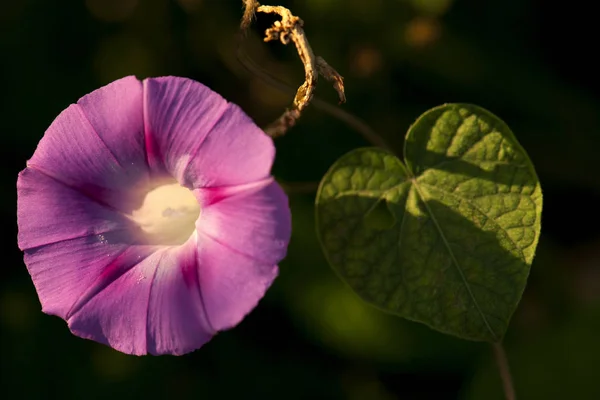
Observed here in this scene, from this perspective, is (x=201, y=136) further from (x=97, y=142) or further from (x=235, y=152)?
(x=97, y=142)

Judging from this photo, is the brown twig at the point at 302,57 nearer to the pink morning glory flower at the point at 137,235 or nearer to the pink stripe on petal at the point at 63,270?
the pink morning glory flower at the point at 137,235

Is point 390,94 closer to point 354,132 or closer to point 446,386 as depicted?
point 354,132

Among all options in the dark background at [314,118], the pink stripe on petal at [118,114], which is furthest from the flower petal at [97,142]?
the dark background at [314,118]

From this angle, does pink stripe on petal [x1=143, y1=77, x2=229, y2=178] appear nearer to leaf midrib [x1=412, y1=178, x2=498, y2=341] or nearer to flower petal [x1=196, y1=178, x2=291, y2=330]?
flower petal [x1=196, y1=178, x2=291, y2=330]

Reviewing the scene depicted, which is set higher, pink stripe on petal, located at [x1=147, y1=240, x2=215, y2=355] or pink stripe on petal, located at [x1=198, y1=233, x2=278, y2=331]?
pink stripe on petal, located at [x1=198, y1=233, x2=278, y2=331]

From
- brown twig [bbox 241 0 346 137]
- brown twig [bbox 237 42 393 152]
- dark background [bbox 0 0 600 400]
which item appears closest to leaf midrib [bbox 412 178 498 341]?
brown twig [bbox 237 42 393 152]

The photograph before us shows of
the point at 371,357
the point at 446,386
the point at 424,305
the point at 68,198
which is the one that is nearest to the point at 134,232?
the point at 68,198
